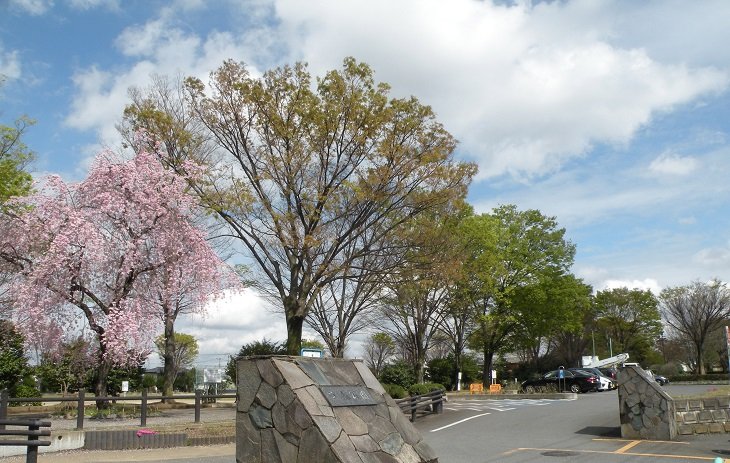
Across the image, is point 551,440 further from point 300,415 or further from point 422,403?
point 300,415

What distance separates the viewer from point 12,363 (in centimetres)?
3156

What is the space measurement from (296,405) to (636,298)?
68.1m

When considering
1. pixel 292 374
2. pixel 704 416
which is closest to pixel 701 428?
pixel 704 416

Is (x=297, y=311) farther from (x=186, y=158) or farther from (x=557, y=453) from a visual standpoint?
(x=557, y=453)

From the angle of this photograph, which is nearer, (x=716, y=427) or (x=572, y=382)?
(x=716, y=427)

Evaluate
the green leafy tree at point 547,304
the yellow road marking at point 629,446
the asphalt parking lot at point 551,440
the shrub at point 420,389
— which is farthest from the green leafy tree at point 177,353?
the green leafy tree at point 547,304

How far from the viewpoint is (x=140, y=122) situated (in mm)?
23734

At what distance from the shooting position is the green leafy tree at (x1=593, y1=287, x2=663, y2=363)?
68.5 m

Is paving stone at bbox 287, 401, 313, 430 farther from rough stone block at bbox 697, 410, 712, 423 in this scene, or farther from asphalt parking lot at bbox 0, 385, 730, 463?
rough stone block at bbox 697, 410, 712, 423

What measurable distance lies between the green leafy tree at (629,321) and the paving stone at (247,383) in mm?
66819

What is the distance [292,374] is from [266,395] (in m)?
0.43

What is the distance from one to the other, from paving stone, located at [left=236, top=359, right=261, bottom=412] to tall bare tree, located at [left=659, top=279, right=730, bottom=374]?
57109mm

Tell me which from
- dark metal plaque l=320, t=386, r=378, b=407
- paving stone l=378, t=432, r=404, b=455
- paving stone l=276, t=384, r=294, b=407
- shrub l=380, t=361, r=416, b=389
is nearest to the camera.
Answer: paving stone l=276, t=384, r=294, b=407

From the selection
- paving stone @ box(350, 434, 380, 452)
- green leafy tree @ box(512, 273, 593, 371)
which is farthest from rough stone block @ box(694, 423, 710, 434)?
green leafy tree @ box(512, 273, 593, 371)
